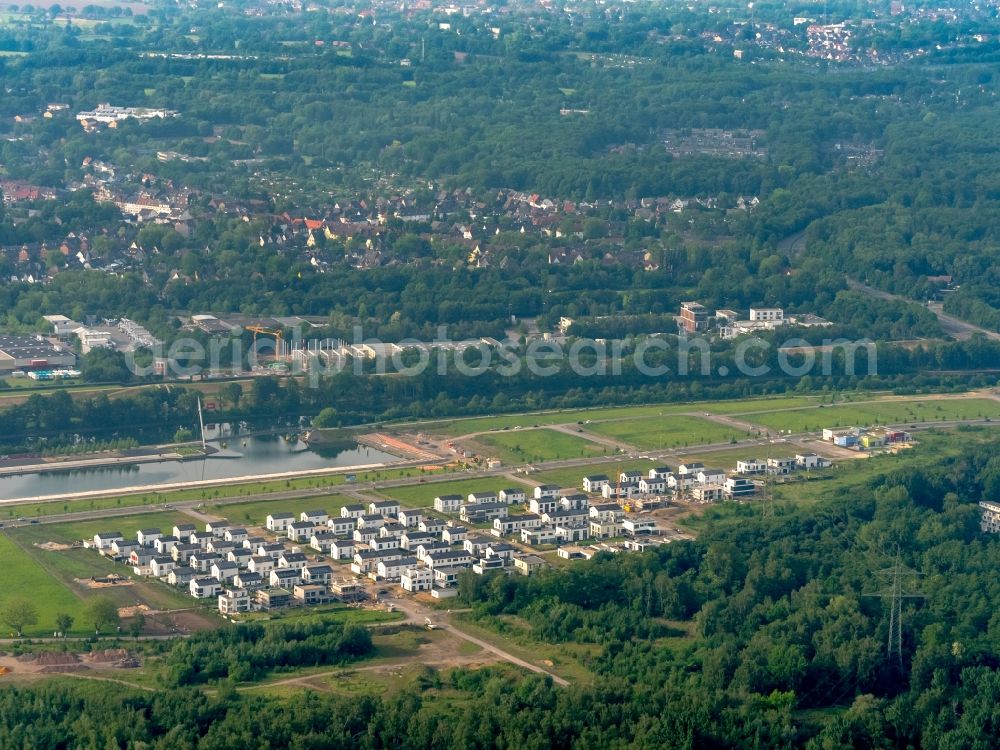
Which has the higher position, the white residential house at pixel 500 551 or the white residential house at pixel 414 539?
the white residential house at pixel 414 539

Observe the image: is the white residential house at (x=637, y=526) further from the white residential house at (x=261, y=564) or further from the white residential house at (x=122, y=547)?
the white residential house at (x=122, y=547)

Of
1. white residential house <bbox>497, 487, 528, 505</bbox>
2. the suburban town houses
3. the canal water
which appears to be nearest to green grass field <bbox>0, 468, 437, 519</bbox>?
the canal water

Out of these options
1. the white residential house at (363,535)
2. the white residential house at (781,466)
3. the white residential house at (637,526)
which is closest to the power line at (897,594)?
the white residential house at (637,526)

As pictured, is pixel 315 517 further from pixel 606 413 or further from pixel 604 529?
pixel 606 413

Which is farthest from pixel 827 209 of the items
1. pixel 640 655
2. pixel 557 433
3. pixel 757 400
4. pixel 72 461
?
pixel 640 655

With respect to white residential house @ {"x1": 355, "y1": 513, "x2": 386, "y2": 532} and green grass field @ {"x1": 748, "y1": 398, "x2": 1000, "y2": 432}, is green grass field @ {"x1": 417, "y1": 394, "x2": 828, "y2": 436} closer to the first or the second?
green grass field @ {"x1": 748, "y1": 398, "x2": 1000, "y2": 432}
